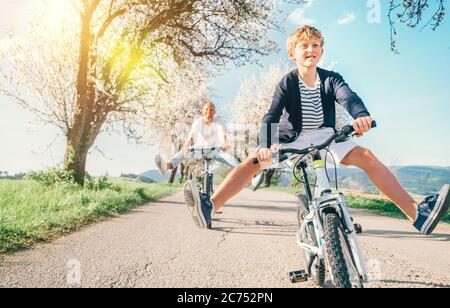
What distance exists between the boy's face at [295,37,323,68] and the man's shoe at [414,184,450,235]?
1.38 metres

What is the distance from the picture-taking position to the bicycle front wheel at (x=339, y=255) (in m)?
2.38

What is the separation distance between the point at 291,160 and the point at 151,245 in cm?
268

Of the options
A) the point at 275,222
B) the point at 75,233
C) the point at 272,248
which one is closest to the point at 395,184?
the point at 272,248

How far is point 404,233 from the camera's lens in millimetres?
7258

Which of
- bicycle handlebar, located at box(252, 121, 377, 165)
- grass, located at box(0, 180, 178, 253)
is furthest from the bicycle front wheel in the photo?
grass, located at box(0, 180, 178, 253)

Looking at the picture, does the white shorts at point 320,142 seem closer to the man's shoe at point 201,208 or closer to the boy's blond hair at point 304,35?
the boy's blond hair at point 304,35

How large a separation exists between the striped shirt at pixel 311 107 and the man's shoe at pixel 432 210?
1.03 m

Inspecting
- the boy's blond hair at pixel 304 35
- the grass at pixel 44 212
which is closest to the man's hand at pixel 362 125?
the boy's blond hair at pixel 304 35

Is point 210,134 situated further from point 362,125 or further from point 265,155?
point 362,125

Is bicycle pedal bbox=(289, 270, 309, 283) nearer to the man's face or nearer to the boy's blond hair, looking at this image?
the boy's blond hair

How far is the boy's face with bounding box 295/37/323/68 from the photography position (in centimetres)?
304

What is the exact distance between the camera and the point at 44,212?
22.5 feet

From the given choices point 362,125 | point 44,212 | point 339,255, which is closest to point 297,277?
point 339,255

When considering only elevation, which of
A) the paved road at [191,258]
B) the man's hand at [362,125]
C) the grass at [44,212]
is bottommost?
the paved road at [191,258]
